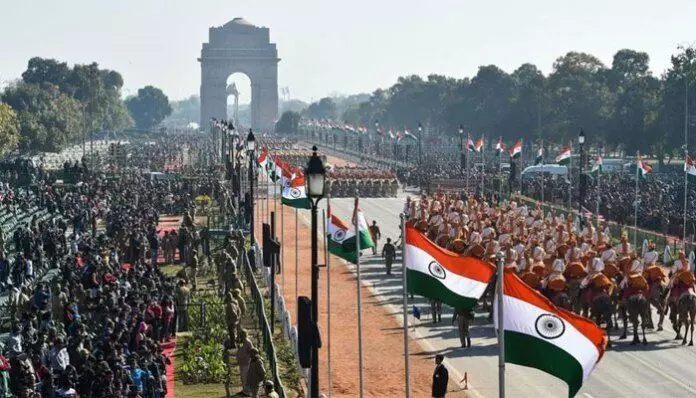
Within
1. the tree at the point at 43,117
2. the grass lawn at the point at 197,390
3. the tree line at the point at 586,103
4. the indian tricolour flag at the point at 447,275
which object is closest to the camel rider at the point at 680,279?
the grass lawn at the point at 197,390

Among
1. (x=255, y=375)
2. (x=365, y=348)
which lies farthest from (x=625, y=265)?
(x=255, y=375)

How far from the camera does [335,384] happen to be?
28.5 metres

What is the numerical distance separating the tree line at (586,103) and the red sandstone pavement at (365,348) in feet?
191

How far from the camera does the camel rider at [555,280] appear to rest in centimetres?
3178

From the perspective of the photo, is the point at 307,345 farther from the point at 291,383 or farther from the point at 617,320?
the point at 617,320

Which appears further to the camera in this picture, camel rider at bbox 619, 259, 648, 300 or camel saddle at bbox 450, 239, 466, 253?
camel saddle at bbox 450, 239, 466, 253

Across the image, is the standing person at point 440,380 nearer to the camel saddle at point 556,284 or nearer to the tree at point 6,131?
the camel saddle at point 556,284

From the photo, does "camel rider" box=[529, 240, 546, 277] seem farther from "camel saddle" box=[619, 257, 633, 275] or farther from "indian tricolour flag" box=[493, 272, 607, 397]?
"indian tricolour flag" box=[493, 272, 607, 397]

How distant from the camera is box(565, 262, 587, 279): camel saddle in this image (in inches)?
1304

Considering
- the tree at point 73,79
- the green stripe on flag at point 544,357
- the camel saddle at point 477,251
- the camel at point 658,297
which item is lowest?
the camel at point 658,297

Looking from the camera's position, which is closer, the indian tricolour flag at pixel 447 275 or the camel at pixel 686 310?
the indian tricolour flag at pixel 447 275

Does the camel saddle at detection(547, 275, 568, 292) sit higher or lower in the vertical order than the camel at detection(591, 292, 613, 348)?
higher

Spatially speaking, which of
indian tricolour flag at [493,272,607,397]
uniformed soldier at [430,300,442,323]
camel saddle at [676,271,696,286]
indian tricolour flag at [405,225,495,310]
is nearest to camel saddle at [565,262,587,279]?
camel saddle at [676,271,696,286]

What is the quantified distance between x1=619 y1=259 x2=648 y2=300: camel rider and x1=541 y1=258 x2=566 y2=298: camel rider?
1.41m
